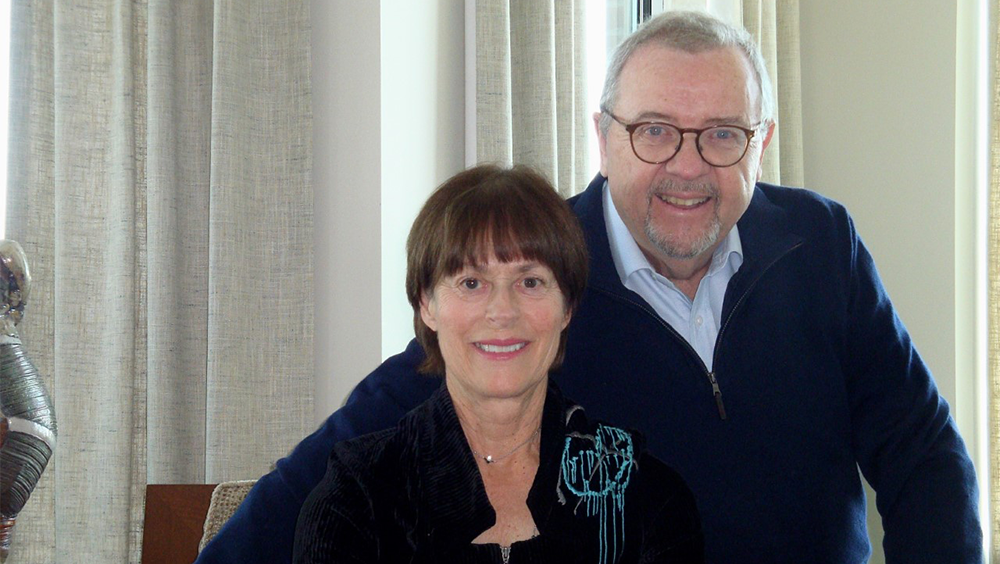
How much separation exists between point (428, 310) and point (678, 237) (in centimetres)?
49

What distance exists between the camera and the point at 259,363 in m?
2.40

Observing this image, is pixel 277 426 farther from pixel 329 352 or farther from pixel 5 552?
pixel 5 552

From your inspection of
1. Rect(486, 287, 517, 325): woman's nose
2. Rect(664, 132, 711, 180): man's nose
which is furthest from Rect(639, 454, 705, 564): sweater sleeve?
Rect(664, 132, 711, 180): man's nose

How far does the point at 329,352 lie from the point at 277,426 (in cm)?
22

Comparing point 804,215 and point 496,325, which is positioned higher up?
point 804,215

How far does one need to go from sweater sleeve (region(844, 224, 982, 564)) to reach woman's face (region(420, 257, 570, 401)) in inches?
24.3

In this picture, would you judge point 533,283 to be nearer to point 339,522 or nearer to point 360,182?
point 339,522

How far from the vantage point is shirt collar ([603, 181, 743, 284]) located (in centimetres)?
177

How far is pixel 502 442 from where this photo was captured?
4.93 feet

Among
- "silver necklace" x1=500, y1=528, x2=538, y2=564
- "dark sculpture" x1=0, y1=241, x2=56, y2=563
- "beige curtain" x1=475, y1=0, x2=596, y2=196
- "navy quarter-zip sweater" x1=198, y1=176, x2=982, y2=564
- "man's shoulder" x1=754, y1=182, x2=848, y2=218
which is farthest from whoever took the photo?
"beige curtain" x1=475, y1=0, x2=596, y2=196

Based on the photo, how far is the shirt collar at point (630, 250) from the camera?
5.81 feet

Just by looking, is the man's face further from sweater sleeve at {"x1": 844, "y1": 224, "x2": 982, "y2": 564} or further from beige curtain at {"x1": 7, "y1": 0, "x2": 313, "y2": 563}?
beige curtain at {"x1": 7, "y1": 0, "x2": 313, "y2": 563}

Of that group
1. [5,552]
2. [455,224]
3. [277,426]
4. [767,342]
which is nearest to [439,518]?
[455,224]

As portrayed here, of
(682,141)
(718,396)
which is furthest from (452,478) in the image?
(682,141)
